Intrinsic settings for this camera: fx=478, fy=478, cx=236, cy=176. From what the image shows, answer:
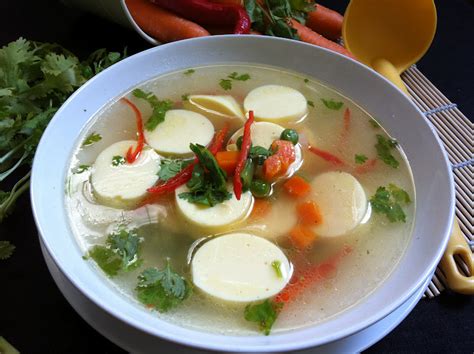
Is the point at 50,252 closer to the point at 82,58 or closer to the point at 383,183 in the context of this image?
the point at 383,183

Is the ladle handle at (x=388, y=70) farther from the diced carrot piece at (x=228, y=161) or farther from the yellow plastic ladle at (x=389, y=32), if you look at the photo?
the diced carrot piece at (x=228, y=161)

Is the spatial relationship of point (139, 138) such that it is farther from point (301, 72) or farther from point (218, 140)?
point (301, 72)

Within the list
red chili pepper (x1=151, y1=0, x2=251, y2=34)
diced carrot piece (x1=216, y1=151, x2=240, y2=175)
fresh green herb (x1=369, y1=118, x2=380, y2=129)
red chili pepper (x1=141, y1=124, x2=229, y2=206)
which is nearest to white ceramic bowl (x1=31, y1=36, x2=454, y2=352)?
fresh green herb (x1=369, y1=118, x2=380, y2=129)

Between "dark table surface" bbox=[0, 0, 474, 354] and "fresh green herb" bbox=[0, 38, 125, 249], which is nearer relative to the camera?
"dark table surface" bbox=[0, 0, 474, 354]

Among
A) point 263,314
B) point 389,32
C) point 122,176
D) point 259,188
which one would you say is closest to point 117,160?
point 122,176

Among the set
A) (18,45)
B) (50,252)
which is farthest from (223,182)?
(18,45)

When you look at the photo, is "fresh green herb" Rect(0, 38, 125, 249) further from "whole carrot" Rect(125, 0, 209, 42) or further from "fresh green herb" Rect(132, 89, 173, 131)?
"whole carrot" Rect(125, 0, 209, 42)
